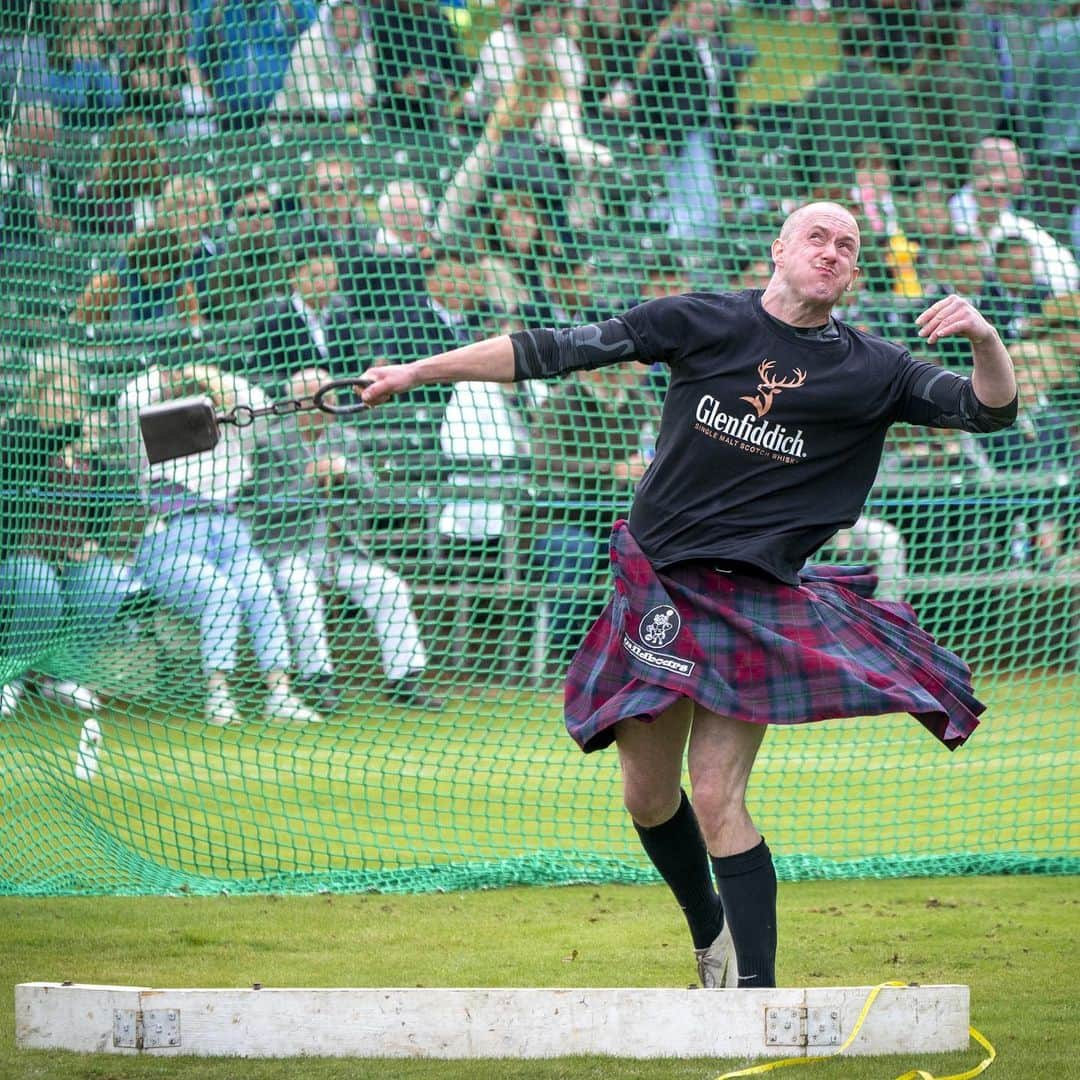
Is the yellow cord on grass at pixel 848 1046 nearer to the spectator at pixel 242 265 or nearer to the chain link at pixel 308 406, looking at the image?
the chain link at pixel 308 406

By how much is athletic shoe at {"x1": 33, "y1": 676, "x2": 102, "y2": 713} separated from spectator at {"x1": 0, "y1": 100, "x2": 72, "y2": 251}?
123cm

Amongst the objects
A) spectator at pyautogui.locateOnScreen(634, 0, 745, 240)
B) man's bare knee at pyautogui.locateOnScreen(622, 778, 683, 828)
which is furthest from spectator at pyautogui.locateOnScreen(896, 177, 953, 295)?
man's bare knee at pyautogui.locateOnScreen(622, 778, 683, 828)

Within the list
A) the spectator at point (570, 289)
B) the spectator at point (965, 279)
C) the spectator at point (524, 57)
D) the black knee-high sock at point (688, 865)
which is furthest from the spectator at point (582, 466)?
the black knee-high sock at point (688, 865)

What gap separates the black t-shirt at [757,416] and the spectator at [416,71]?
9.69 feet

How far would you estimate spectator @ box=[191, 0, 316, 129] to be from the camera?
5.13 metres

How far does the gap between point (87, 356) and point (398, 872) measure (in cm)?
181

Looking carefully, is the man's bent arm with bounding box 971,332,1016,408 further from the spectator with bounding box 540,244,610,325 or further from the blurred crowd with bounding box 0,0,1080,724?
the spectator with bounding box 540,244,610,325

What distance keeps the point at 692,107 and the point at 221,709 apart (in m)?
3.03

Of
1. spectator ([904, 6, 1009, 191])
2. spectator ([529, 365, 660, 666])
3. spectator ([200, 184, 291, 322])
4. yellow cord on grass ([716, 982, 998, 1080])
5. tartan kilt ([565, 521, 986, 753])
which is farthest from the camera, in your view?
spectator ([904, 6, 1009, 191])

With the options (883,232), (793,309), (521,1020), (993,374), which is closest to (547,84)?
(883,232)

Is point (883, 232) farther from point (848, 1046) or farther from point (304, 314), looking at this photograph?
point (848, 1046)

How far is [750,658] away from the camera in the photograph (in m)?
2.65

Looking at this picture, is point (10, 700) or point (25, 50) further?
point (25, 50)

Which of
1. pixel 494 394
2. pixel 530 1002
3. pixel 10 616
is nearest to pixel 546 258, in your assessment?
pixel 494 394
